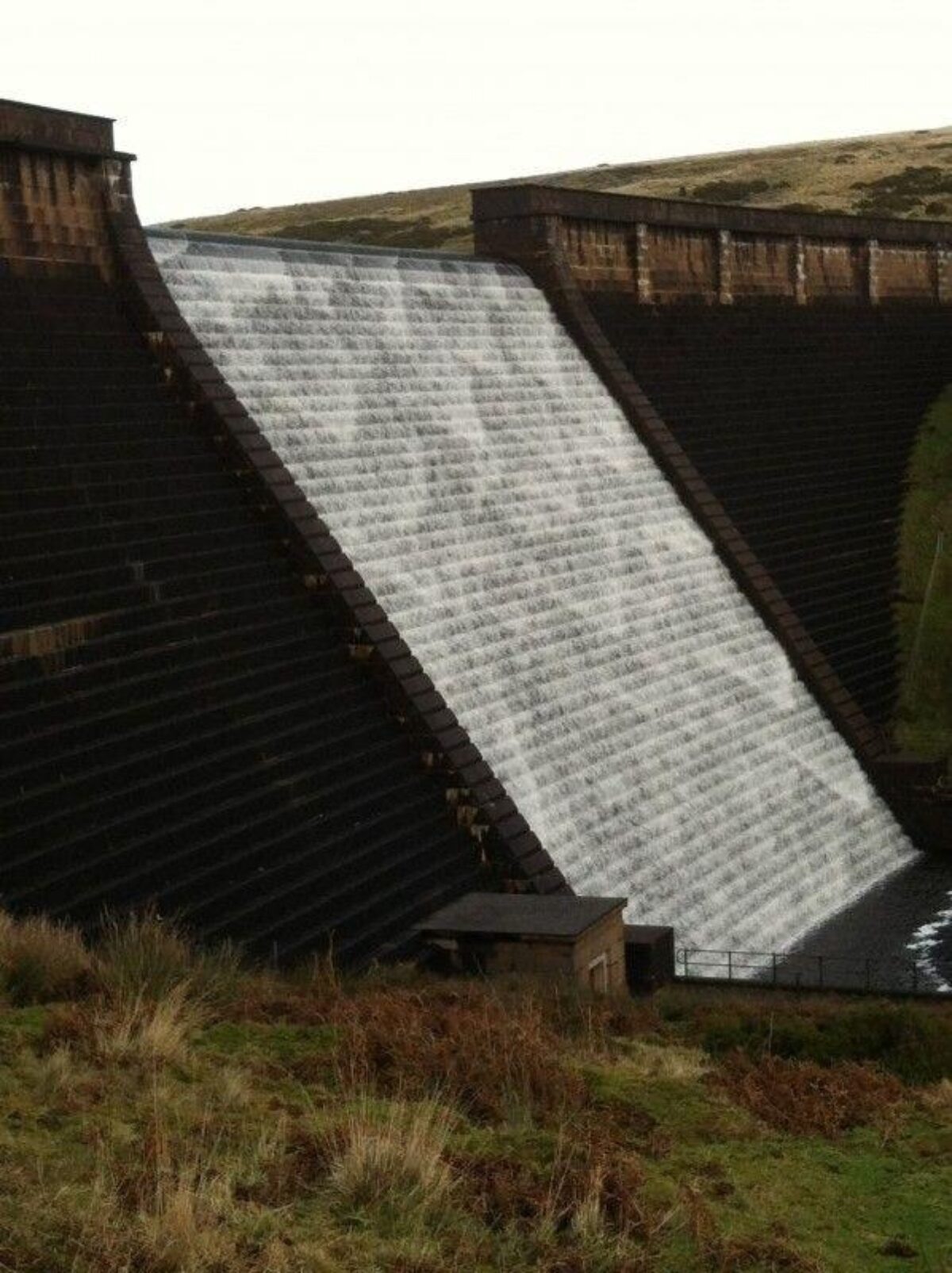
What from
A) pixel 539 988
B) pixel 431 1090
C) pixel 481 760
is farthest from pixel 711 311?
pixel 431 1090

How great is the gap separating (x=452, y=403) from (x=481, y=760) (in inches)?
370

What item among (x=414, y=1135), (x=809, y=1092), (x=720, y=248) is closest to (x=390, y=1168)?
(x=414, y=1135)

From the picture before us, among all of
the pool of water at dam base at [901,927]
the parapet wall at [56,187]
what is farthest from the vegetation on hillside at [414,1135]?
the parapet wall at [56,187]

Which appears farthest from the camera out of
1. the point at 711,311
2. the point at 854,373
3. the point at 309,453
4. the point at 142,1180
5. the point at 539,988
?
the point at 854,373

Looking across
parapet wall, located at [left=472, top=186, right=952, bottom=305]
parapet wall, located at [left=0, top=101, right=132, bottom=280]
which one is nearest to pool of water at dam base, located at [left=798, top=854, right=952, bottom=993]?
parapet wall, located at [left=0, top=101, right=132, bottom=280]

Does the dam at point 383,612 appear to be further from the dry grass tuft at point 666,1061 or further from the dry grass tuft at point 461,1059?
the dry grass tuft at point 666,1061

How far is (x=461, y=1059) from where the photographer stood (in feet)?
34.4

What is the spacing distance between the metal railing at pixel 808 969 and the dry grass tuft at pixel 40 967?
38.3ft

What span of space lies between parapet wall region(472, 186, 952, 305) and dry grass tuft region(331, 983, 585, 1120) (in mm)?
26831

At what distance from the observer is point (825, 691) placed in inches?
1289

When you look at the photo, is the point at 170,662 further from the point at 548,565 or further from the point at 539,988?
the point at 548,565

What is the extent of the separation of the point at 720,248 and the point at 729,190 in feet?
170

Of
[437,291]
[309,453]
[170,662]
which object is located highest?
[437,291]

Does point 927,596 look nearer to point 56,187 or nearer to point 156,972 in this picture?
point 56,187
